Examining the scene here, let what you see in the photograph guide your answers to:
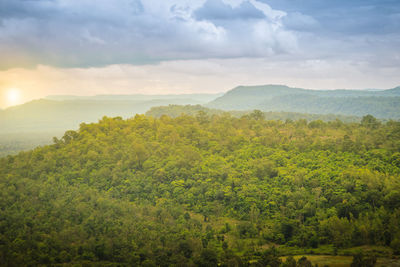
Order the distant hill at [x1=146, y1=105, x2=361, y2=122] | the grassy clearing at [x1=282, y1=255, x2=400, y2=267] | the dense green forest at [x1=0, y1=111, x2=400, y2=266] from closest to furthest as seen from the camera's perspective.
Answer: the grassy clearing at [x1=282, y1=255, x2=400, y2=267], the dense green forest at [x1=0, y1=111, x2=400, y2=266], the distant hill at [x1=146, y1=105, x2=361, y2=122]

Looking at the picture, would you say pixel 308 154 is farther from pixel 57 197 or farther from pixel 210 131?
pixel 57 197

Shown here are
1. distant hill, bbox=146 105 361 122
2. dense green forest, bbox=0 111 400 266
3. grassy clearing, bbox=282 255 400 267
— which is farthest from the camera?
distant hill, bbox=146 105 361 122

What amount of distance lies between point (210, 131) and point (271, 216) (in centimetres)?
2869

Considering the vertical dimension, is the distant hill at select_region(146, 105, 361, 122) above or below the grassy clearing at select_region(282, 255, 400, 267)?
above

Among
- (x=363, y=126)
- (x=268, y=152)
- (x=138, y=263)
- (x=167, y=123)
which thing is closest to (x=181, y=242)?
(x=138, y=263)

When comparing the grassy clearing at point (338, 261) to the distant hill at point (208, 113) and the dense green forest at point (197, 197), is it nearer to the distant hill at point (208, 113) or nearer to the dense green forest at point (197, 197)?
the dense green forest at point (197, 197)

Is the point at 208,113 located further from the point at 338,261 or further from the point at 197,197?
the point at 338,261

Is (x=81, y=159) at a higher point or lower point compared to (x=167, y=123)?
lower

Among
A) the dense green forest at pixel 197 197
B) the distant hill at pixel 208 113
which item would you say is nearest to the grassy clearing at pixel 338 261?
the dense green forest at pixel 197 197

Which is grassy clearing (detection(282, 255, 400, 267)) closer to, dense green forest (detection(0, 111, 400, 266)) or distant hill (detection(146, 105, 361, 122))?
dense green forest (detection(0, 111, 400, 266))

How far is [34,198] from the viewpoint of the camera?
3966 centimetres

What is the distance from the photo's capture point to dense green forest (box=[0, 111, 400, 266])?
2789 cm

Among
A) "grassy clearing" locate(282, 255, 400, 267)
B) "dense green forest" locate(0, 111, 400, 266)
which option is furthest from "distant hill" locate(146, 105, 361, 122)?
"grassy clearing" locate(282, 255, 400, 267)

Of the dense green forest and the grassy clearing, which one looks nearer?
the grassy clearing
